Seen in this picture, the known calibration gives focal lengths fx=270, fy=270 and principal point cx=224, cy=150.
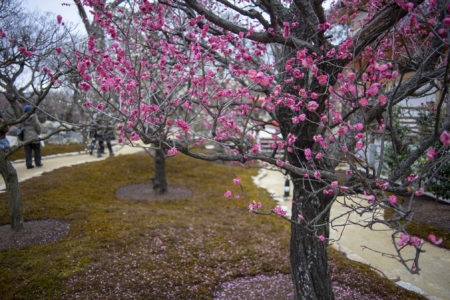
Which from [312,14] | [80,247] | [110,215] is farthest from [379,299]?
[110,215]

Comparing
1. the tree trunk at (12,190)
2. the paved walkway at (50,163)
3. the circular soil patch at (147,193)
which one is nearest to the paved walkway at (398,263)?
the circular soil patch at (147,193)

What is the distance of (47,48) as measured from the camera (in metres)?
4.59

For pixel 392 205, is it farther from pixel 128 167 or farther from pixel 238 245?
pixel 128 167

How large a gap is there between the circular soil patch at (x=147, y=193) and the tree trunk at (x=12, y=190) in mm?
3242

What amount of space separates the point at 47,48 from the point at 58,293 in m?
3.84

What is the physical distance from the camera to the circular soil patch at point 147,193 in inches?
325

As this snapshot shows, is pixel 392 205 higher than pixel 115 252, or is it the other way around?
pixel 392 205

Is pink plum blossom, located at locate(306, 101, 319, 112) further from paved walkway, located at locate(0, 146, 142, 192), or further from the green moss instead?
paved walkway, located at locate(0, 146, 142, 192)

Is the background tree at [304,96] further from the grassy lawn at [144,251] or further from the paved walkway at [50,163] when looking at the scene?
the paved walkway at [50,163]

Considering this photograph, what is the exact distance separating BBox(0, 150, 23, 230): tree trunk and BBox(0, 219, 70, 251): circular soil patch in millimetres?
166

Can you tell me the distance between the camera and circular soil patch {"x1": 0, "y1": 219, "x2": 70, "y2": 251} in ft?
15.2

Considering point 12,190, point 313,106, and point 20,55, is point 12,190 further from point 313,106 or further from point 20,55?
point 313,106

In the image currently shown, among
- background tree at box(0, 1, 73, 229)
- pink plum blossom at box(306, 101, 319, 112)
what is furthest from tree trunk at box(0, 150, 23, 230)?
pink plum blossom at box(306, 101, 319, 112)

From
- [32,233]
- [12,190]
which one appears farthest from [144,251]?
[12,190]
